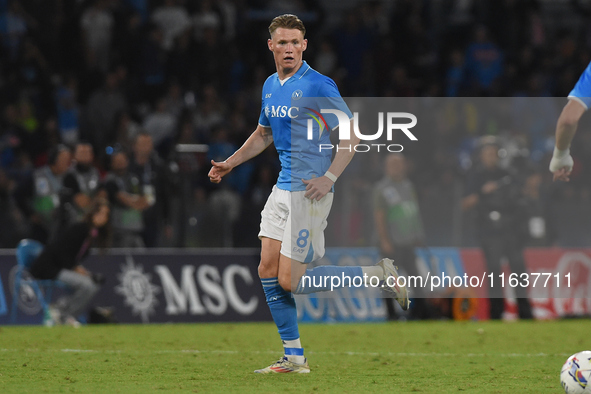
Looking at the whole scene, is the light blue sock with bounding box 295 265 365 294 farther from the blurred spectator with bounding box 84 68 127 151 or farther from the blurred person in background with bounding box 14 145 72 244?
the blurred spectator with bounding box 84 68 127 151

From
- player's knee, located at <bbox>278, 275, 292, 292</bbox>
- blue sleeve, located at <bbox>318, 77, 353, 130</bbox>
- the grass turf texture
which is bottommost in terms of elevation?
the grass turf texture

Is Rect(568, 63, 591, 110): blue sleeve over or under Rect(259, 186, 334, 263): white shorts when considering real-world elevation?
over

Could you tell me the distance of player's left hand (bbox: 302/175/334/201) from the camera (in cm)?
673

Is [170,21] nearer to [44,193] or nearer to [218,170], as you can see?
[44,193]

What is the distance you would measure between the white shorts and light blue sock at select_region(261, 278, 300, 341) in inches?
11.5

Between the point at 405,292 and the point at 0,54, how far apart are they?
10451 mm

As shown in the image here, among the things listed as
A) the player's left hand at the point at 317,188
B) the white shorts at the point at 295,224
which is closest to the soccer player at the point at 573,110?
the player's left hand at the point at 317,188

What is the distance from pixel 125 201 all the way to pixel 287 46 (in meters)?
5.93

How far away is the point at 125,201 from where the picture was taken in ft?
40.1

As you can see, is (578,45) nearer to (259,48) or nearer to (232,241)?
(259,48)

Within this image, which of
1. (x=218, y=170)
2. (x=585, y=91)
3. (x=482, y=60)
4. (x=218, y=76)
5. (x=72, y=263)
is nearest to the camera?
(x=585, y=91)

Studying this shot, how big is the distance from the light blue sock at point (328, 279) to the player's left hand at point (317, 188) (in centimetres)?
54

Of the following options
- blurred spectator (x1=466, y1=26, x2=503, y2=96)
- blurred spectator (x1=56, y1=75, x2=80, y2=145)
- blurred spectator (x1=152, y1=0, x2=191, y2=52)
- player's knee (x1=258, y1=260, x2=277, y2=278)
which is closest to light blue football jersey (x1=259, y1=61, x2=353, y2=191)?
player's knee (x1=258, y1=260, x2=277, y2=278)

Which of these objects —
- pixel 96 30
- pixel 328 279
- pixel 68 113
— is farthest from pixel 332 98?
pixel 96 30
